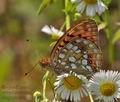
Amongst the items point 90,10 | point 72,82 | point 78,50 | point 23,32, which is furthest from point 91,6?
point 23,32

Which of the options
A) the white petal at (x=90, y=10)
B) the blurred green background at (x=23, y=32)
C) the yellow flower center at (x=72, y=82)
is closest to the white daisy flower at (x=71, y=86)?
the yellow flower center at (x=72, y=82)

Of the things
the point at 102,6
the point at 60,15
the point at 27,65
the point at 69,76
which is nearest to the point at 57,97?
the point at 69,76

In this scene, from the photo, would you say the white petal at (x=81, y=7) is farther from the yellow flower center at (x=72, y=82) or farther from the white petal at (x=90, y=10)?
the yellow flower center at (x=72, y=82)

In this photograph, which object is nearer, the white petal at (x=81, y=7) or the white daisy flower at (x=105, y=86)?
the white daisy flower at (x=105, y=86)

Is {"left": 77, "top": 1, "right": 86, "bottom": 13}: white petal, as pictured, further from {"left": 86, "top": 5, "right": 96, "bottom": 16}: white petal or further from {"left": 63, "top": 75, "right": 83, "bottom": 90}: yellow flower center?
{"left": 63, "top": 75, "right": 83, "bottom": 90}: yellow flower center

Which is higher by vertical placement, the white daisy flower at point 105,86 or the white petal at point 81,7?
the white petal at point 81,7

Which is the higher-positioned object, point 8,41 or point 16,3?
point 16,3

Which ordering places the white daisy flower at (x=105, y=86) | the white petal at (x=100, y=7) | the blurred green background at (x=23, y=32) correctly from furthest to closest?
the blurred green background at (x=23, y=32) < the white petal at (x=100, y=7) < the white daisy flower at (x=105, y=86)

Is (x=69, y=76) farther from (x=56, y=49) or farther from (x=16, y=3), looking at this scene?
(x=16, y=3)
